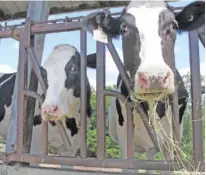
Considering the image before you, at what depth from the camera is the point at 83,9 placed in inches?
217

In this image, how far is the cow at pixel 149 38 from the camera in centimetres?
235

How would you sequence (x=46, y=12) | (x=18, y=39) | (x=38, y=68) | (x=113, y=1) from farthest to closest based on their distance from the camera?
(x=113, y=1) < (x=46, y=12) < (x=18, y=39) < (x=38, y=68)

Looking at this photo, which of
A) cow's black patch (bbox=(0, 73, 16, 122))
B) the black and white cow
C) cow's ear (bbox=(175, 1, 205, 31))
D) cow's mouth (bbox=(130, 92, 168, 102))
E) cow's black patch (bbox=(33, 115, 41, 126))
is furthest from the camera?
cow's black patch (bbox=(0, 73, 16, 122))

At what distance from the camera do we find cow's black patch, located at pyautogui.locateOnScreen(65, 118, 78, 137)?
431cm

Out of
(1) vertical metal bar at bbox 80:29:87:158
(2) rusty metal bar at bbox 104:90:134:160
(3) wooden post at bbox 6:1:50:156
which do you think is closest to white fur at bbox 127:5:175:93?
(2) rusty metal bar at bbox 104:90:134:160

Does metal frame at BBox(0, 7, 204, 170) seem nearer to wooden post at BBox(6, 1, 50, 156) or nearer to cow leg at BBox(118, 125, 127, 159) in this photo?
wooden post at BBox(6, 1, 50, 156)

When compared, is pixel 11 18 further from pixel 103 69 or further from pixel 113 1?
pixel 103 69

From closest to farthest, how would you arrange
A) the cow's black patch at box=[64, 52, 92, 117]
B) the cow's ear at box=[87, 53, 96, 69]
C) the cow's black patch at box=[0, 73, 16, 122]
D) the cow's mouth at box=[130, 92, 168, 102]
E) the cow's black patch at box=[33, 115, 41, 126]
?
1. the cow's mouth at box=[130, 92, 168, 102]
2. the cow's black patch at box=[64, 52, 92, 117]
3. the cow's ear at box=[87, 53, 96, 69]
4. the cow's black patch at box=[33, 115, 41, 126]
5. the cow's black patch at box=[0, 73, 16, 122]

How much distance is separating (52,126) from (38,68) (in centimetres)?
170

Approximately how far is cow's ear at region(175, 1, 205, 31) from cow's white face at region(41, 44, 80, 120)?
4.01 ft

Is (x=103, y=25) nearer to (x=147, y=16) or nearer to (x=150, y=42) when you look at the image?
(x=147, y=16)

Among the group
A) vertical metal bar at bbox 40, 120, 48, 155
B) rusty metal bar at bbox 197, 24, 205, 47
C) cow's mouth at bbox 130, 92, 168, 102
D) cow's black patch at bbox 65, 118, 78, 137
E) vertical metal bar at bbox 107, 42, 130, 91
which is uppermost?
rusty metal bar at bbox 197, 24, 205, 47

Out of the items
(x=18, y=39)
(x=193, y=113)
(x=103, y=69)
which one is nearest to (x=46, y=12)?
(x=18, y=39)

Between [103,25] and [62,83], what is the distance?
0.84m
